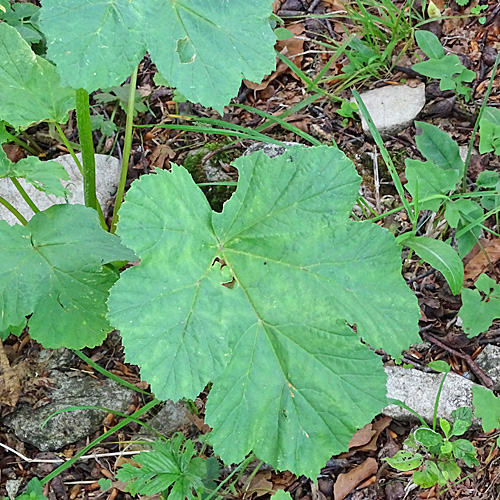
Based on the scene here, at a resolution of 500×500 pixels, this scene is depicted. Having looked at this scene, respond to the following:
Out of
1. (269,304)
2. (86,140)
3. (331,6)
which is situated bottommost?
(269,304)

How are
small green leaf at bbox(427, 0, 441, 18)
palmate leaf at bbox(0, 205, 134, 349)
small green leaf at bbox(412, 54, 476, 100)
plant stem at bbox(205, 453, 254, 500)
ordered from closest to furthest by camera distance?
palmate leaf at bbox(0, 205, 134, 349) → plant stem at bbox(205, 453, 254, 500) → small green leaf at bbox(412, 54, 476, 100) → small green leaf at bbox(427, 0, 441, 18)

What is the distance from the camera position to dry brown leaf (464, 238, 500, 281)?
272cm

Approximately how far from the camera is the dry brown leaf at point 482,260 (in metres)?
2.72

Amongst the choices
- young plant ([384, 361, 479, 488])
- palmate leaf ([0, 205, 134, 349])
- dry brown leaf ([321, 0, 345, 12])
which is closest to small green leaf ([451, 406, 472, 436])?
young plant ([384, 361, 479, 488])

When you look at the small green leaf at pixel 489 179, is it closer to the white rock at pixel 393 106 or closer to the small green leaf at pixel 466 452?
the white rock at pixel 393 106

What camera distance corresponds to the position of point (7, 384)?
2492mm

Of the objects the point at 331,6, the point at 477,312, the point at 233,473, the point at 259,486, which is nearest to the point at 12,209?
the point at 233,473

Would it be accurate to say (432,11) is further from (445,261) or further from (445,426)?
(445,426)

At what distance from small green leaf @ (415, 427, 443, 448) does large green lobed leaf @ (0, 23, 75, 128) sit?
1.79m

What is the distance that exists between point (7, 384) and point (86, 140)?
44.6 inches

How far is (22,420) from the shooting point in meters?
2.48

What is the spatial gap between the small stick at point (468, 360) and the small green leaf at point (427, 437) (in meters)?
0.44

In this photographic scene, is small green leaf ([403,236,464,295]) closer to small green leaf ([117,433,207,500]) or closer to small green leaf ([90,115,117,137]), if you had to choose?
small green leaf ([117,433,207,500])

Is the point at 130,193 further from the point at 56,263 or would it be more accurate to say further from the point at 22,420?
the point at 22,420
